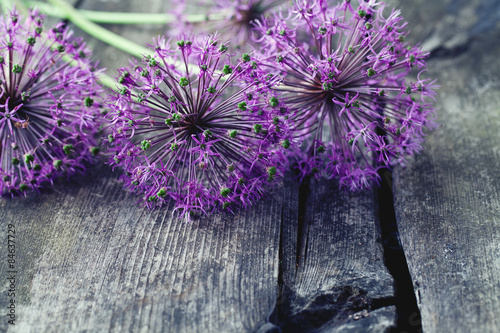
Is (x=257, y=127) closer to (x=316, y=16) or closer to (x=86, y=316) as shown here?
(x=316, y=16)

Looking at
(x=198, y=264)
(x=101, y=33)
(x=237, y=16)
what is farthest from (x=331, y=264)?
(x=101, y=33)

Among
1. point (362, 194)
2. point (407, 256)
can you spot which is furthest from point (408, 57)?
point (407, 256)

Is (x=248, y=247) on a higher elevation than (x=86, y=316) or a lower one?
higher

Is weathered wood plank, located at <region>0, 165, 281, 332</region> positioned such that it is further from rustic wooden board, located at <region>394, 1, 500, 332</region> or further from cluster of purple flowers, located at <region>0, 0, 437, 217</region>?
rustic wooden board, located at <region>394, 1, 500, 332</region>

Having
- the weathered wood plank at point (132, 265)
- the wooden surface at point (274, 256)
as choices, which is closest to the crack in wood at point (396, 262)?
the wooden surface at point (274, 256)

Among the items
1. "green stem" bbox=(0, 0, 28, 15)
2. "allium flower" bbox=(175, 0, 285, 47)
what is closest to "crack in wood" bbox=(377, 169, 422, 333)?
"allium flower" bbox=(175, 0, 285, 47)

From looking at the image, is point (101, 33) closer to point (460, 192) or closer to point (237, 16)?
point (237, 16)
